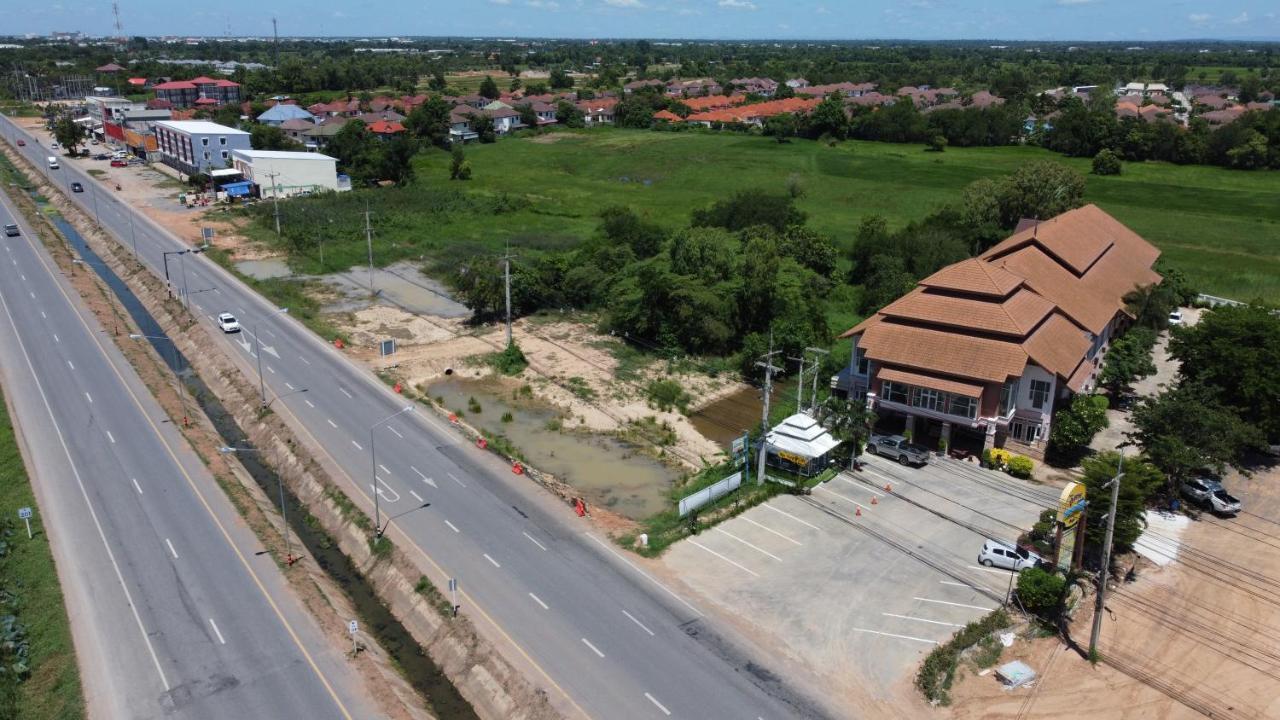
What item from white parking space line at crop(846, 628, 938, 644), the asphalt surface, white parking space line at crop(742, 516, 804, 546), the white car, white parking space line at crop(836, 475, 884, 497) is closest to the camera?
the asphalt surface

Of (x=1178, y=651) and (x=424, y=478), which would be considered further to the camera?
(x=424, y=478)

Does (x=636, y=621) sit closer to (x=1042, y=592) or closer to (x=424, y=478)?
(x=424, y=478)

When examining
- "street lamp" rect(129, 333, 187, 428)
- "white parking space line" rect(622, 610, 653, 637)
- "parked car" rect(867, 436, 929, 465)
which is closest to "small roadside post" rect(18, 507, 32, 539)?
"street lamp" rect(129, 333, 187, 428)

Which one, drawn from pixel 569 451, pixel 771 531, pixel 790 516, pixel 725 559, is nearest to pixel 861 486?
pixel 790 516

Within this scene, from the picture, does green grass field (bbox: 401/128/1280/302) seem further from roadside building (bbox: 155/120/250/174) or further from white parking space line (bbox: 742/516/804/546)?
white parking space line (bbox: 742/516/804/546)

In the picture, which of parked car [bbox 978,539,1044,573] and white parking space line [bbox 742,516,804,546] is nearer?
parked car [bbox 978,539,1044,573]

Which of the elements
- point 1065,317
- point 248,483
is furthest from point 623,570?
point 1065,317

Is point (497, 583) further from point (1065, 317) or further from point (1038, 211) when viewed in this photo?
point (1038, 211)

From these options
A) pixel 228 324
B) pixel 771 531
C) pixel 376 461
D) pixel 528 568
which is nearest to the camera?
pixel 528 568
